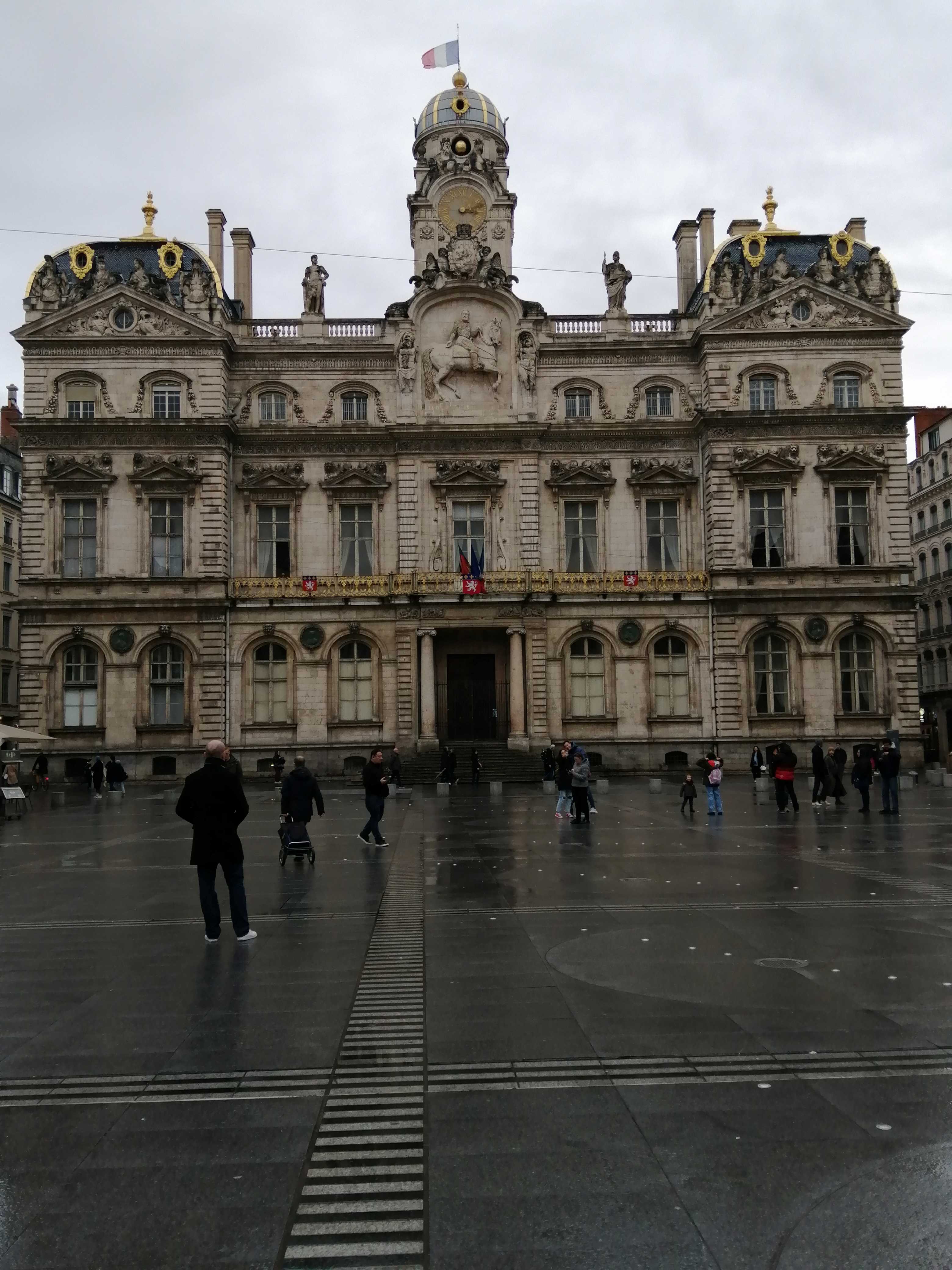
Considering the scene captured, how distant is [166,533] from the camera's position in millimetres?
45406

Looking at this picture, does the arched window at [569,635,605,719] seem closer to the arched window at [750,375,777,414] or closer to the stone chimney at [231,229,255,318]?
the arched window at [750,375,777,414]

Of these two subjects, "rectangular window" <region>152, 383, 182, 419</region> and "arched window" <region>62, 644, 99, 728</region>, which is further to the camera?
"rectangular window" <region>152, 383, 182, 419</region>

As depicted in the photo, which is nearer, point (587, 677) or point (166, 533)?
point (166, 533)

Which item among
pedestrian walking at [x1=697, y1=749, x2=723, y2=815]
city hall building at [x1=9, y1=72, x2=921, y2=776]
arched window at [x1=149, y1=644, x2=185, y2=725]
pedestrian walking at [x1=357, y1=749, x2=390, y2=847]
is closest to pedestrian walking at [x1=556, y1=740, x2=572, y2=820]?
pedestrian walking at [x1=697, y1=749, x2=723, y2=815]

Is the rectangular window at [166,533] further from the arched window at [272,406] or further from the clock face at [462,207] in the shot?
the clock face at [462,207]

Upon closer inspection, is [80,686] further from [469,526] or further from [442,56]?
[442,56]

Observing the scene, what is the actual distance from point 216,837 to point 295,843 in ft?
20.7

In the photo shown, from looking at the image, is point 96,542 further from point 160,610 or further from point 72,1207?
point 72,1207

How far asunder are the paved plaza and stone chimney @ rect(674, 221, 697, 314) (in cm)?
4201

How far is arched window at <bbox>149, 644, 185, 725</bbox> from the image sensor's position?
45.1 m

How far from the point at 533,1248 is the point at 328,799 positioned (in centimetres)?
3049

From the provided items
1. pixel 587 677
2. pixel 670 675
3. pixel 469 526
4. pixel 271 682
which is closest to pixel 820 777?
pixel 670 675

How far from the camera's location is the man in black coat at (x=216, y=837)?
11.6 m

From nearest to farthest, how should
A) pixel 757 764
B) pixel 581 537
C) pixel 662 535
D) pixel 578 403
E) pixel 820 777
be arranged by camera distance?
pixel 820 777 → pixel 757 764 → pixel 581 537 → pixel 662 535 → pixel 578 403
